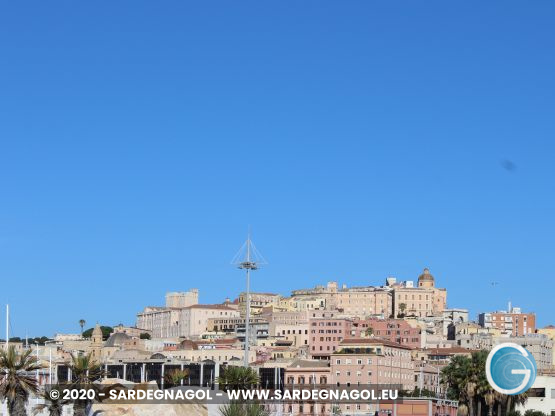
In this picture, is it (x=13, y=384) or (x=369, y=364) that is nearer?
(x=13, y=384)

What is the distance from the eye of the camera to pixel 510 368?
46.7 meters

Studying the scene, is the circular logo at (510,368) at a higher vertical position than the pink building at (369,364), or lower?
lower

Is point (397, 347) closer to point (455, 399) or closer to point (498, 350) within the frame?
point (455, 399)

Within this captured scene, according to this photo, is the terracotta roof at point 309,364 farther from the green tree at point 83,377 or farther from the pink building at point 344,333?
the green tree at point 83,377

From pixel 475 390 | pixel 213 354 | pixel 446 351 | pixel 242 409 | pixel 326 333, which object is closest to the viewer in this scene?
pixel 242 409

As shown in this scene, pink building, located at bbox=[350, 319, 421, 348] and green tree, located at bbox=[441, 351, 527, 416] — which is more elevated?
pink building, located at bbox=[350, 319, 421, 348]

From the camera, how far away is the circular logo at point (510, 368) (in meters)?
45.6

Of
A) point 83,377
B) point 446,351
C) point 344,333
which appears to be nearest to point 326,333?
point 344,333

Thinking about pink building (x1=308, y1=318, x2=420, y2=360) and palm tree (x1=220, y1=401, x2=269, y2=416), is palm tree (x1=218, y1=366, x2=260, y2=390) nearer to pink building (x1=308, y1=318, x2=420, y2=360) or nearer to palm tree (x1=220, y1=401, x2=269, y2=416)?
palm tree (x1=220, y1=401, x2=269, y2=416)

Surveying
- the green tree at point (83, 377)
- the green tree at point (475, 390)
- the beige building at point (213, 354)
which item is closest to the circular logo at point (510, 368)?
the green tree at point (83, 377)

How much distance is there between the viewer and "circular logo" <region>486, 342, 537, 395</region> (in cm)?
4557

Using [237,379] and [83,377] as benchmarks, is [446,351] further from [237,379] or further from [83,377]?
[83,377]

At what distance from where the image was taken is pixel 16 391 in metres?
55.1

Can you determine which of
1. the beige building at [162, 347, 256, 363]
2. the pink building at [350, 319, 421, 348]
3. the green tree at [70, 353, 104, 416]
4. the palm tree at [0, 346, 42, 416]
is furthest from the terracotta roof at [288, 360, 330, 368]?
the palm tree at [0, 346, 42, 416]
